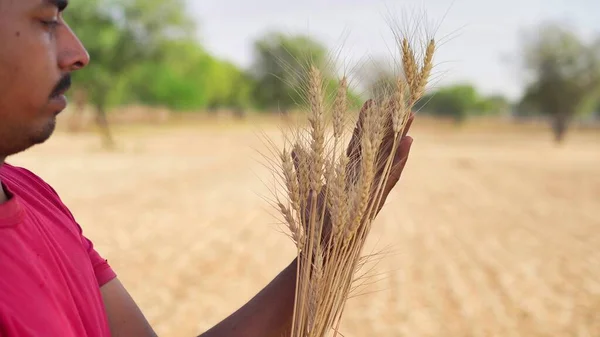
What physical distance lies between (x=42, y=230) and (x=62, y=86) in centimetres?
31

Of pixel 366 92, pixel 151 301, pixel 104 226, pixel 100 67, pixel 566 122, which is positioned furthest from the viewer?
pixel 566 122

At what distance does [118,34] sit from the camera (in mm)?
28281

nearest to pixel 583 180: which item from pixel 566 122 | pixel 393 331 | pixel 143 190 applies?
pixel 143 190

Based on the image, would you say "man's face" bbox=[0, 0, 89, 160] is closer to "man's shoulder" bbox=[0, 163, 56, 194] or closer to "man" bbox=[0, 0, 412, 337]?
"man" bbox=[0, 0, 412, 337]

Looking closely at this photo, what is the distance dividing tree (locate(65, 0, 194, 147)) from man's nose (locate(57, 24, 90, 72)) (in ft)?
88.1

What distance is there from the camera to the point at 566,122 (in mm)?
46156

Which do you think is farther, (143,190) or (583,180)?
(583,180)

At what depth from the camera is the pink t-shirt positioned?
1191mm

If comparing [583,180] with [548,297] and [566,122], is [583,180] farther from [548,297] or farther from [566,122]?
[566,122]

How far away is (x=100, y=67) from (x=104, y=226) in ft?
65.6

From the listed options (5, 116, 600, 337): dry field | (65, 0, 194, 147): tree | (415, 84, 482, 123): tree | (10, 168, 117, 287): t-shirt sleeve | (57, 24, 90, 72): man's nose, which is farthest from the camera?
(415, 84, 482, 123): tree

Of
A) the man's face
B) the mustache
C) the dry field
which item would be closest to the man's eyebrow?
the man's face

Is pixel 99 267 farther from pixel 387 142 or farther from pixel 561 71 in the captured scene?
pixel 561 71

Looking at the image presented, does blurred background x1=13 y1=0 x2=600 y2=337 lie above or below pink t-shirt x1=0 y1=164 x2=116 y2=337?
below
